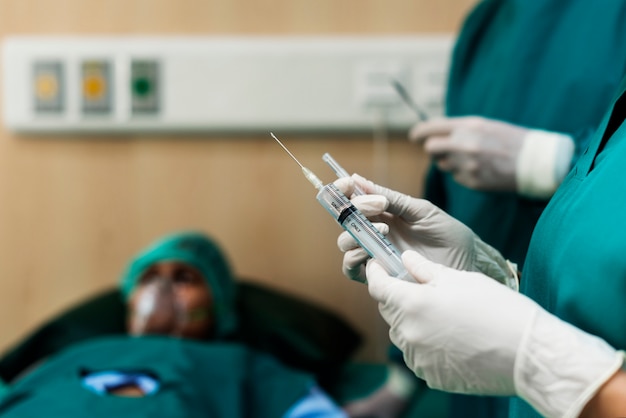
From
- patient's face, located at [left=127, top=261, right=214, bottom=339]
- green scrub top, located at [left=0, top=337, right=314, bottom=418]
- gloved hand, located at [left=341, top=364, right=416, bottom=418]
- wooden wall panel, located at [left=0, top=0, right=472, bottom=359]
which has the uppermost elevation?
wooden wall panel, located at [left=0, top=0, right=472, bottom=359]

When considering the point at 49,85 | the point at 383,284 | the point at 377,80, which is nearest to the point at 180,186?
the point at 49,85

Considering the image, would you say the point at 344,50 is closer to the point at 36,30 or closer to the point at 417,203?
the point at 36,30

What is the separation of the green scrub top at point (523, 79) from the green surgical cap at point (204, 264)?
1.59ft

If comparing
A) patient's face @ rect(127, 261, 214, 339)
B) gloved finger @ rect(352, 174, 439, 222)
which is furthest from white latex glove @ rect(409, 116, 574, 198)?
patient's face @ rect(127, 261, 214, 339)

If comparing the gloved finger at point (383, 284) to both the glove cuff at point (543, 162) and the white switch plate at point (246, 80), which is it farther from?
the white switch plate at point (246, 80)

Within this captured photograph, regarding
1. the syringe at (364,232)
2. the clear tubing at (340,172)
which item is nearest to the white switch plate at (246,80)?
the clear tubing at (340,172)

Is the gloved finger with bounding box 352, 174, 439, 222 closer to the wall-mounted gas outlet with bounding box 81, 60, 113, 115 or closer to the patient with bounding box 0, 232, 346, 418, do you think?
the patient with bounding box 0, 232, 346, 418

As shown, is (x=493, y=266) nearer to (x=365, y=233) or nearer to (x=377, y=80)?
(x=365, y=233)

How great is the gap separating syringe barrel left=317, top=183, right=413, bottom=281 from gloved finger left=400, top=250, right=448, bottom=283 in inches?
0.7

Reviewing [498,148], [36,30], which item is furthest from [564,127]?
[36,30]

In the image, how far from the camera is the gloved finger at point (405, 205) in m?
0.68

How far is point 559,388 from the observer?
551mm

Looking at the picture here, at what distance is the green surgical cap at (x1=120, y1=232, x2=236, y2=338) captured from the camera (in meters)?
1.55

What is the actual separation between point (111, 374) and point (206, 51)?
30.2 inches
